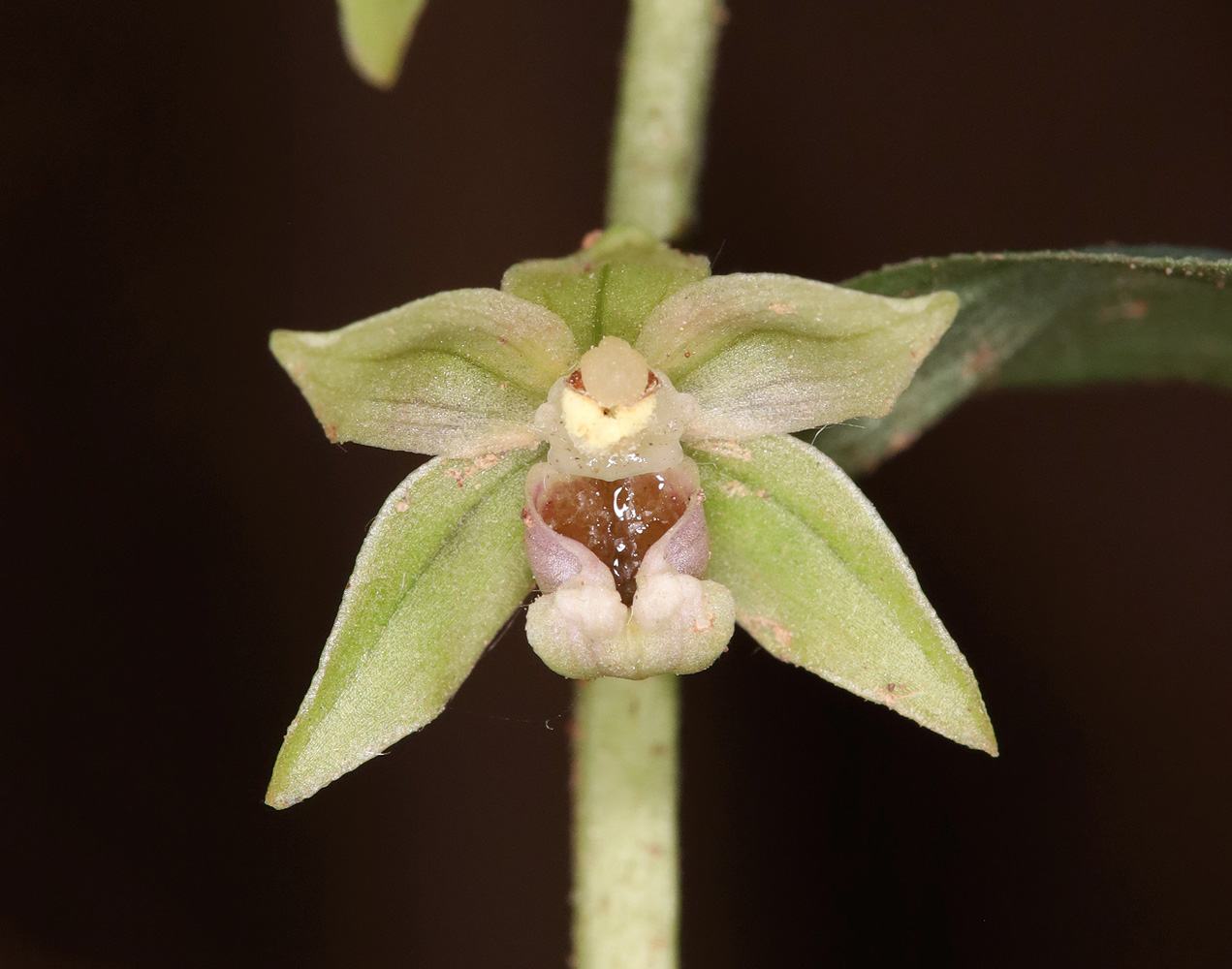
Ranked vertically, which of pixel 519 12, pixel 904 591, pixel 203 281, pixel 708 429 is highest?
pixel 519 12

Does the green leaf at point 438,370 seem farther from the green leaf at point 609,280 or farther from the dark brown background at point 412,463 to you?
the dark brown background at point 412,463

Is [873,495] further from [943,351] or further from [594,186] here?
[943,351]

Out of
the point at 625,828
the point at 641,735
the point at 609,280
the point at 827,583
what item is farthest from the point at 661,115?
the point at 625,828

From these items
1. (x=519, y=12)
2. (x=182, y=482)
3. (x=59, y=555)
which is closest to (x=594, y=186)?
(x=519, y=12)

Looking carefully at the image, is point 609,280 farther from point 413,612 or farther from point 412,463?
point 412,463

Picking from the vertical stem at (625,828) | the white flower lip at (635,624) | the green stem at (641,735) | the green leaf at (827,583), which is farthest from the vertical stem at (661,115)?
the vertical stem at (625,828)

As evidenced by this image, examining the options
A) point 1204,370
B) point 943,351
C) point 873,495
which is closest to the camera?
point 943,351

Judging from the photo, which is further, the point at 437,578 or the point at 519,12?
the point at 519,12
